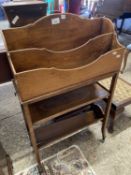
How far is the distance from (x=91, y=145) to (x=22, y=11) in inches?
49.2

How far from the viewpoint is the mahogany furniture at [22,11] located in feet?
3.92

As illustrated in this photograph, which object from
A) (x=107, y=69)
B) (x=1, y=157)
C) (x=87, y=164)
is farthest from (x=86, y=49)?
(x=1, y=157)

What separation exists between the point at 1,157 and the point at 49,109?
0.68 meters

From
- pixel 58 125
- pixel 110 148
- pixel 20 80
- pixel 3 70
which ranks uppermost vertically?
pixel 20 80

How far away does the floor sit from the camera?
1274 millimetres

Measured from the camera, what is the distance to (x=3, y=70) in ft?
3.91

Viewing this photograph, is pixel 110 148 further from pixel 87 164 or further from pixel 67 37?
pixel 67 37

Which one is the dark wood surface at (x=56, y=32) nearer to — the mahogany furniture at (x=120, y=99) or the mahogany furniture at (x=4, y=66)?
the mahogany furniture at (x=4, y=66)

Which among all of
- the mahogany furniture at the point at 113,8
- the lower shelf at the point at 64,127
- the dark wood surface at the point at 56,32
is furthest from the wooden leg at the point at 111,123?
the mahogany furniture at the point at 113,8

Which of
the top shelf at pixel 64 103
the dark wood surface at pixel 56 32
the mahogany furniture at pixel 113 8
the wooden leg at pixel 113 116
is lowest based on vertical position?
the wooden leg at pixel 113 116

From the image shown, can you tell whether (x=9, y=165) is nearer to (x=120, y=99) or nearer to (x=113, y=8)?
(x=120, y=99)

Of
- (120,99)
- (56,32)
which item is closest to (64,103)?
(56,32)

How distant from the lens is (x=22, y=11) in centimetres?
123

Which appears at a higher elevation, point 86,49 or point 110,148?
point 86,49
